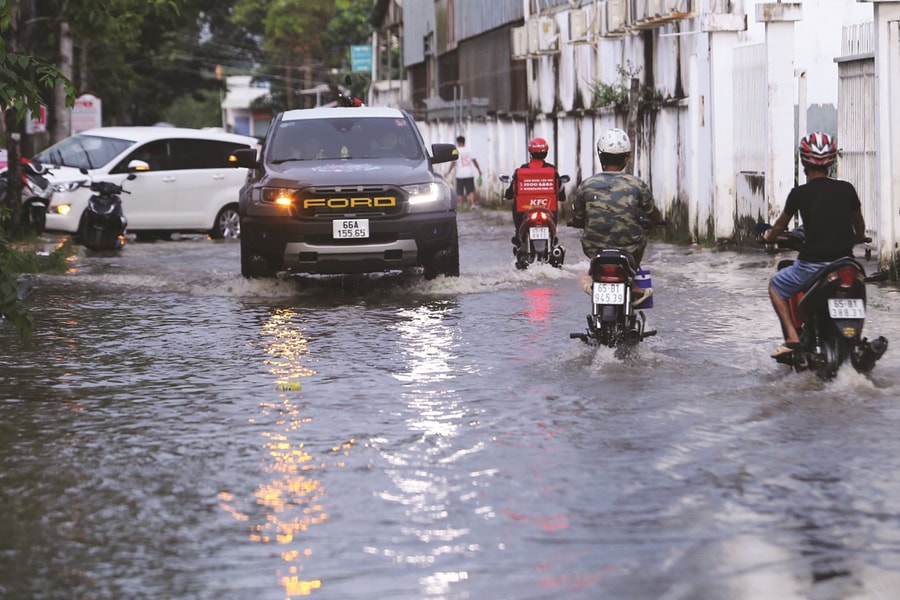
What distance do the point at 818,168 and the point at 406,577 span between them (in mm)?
5329

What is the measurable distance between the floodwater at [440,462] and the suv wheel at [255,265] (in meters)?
2.45

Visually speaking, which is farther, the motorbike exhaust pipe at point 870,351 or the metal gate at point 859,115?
the metal gate at point 859,115

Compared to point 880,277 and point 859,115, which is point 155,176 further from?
point 880,277

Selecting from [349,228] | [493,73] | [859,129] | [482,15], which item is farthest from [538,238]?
[482,15]

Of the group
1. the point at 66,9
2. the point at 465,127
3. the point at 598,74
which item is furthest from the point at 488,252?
the point at 465,127

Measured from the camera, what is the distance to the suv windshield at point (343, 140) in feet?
56.6

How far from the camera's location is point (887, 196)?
16.2m

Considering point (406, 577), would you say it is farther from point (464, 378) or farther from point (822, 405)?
point (464, 378)

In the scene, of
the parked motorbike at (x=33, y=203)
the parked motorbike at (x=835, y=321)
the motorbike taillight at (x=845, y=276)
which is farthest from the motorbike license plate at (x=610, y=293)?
the parked motorbike at (x=33, y=203)

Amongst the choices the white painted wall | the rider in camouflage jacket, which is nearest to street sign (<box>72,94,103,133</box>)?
the white painted wall

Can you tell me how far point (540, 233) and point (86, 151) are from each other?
1065cm

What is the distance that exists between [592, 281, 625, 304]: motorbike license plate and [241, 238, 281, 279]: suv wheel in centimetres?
617

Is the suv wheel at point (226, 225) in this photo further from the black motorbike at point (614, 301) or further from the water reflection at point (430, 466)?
the black motorbike at point (614, 301)

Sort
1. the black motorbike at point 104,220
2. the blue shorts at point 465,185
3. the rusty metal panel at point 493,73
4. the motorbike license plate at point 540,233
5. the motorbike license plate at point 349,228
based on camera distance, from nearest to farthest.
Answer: the motorbike license plate at point 349,228 → the motorbike license plate at point 540,233 → the black motorbike at point 104,220 → the blue shorts at point 465,185 → the rusty metal panel at point 493,73
